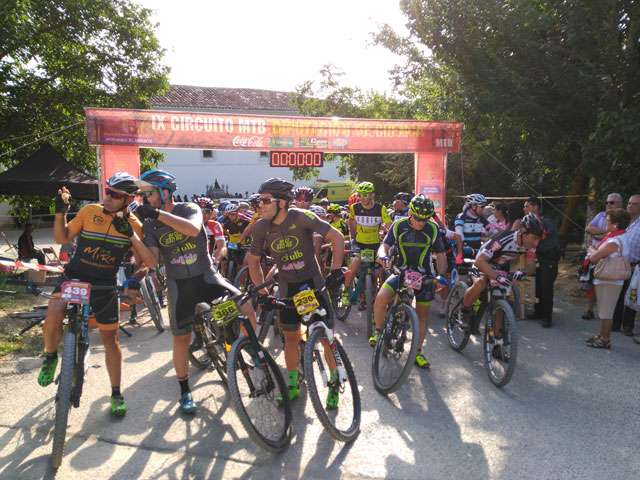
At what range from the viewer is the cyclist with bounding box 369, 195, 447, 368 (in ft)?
16.3

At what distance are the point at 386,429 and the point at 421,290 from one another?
161cm

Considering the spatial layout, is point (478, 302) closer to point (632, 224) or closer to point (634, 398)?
point (634, 398)

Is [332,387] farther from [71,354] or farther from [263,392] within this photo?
[71,354]

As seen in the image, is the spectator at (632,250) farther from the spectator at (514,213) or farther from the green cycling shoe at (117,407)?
the green cycling shoe at (117,407)

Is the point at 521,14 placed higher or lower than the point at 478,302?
higher

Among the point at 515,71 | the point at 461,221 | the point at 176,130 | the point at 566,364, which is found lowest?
the point at 566,364

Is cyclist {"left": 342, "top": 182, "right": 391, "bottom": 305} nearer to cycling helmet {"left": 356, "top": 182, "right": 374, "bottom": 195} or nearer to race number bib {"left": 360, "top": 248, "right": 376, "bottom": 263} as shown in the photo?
cycling helmet {"left": 356, "top": 182, "right": 374, "bottom": 195}

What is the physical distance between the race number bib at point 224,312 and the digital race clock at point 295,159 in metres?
8.61

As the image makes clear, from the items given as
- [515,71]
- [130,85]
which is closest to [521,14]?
[515,71]

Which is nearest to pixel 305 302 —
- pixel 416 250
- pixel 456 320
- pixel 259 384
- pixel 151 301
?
pixel 259 384

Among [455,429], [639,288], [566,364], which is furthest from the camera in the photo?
[639,288]

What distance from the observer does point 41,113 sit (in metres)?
13.6

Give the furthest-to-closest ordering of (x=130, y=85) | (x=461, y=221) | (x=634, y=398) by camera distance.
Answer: (x=130, y=85), (x=461, y=221), (x=634, y=398)

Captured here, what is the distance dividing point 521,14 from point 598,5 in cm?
132
